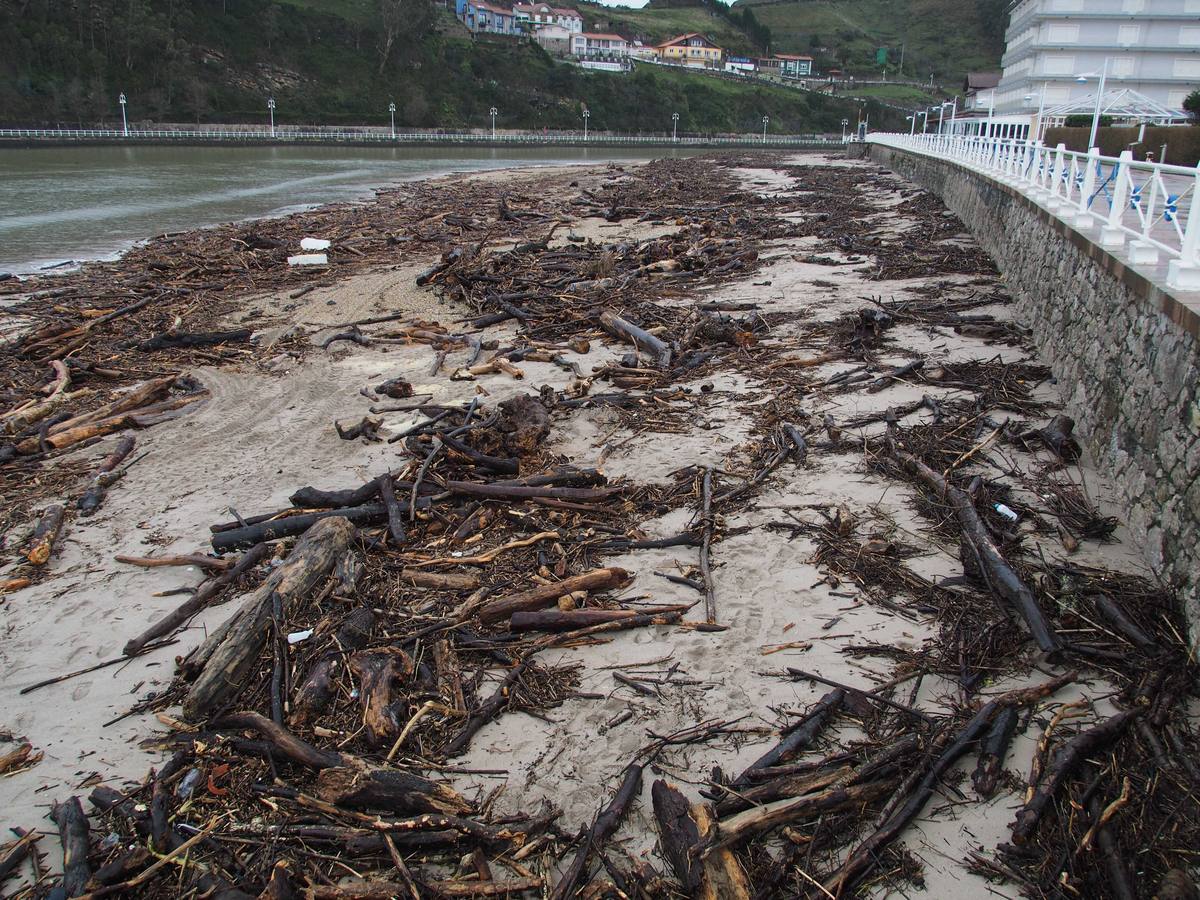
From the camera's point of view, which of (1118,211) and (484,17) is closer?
(1118,211)

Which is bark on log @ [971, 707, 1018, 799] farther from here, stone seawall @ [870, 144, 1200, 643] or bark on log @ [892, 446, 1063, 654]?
stone seawall @ [870, 144, 1200, 643]

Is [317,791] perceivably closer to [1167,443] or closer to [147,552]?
[147,552]

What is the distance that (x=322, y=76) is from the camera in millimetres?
108438

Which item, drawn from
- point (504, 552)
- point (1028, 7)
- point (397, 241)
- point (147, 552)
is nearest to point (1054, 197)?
point (504, 552)

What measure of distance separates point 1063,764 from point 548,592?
2.97 m

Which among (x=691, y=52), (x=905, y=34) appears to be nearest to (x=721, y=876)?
(x=691, y=52)

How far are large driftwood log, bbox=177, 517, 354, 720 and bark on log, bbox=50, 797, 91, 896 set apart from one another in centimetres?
72

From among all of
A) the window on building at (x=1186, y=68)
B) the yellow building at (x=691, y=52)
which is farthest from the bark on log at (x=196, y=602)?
the yellow building at (x=691, y=52)

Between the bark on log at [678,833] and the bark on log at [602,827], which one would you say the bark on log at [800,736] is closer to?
the bark on log at [678,833]

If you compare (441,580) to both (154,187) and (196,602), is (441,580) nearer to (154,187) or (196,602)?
(196,602)

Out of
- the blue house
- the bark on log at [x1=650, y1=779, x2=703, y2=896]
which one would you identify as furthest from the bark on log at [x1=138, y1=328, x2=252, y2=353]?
the blue house

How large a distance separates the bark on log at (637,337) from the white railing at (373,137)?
257 feet

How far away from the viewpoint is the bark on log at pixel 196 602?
5.07m

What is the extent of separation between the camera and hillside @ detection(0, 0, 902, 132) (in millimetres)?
88375
